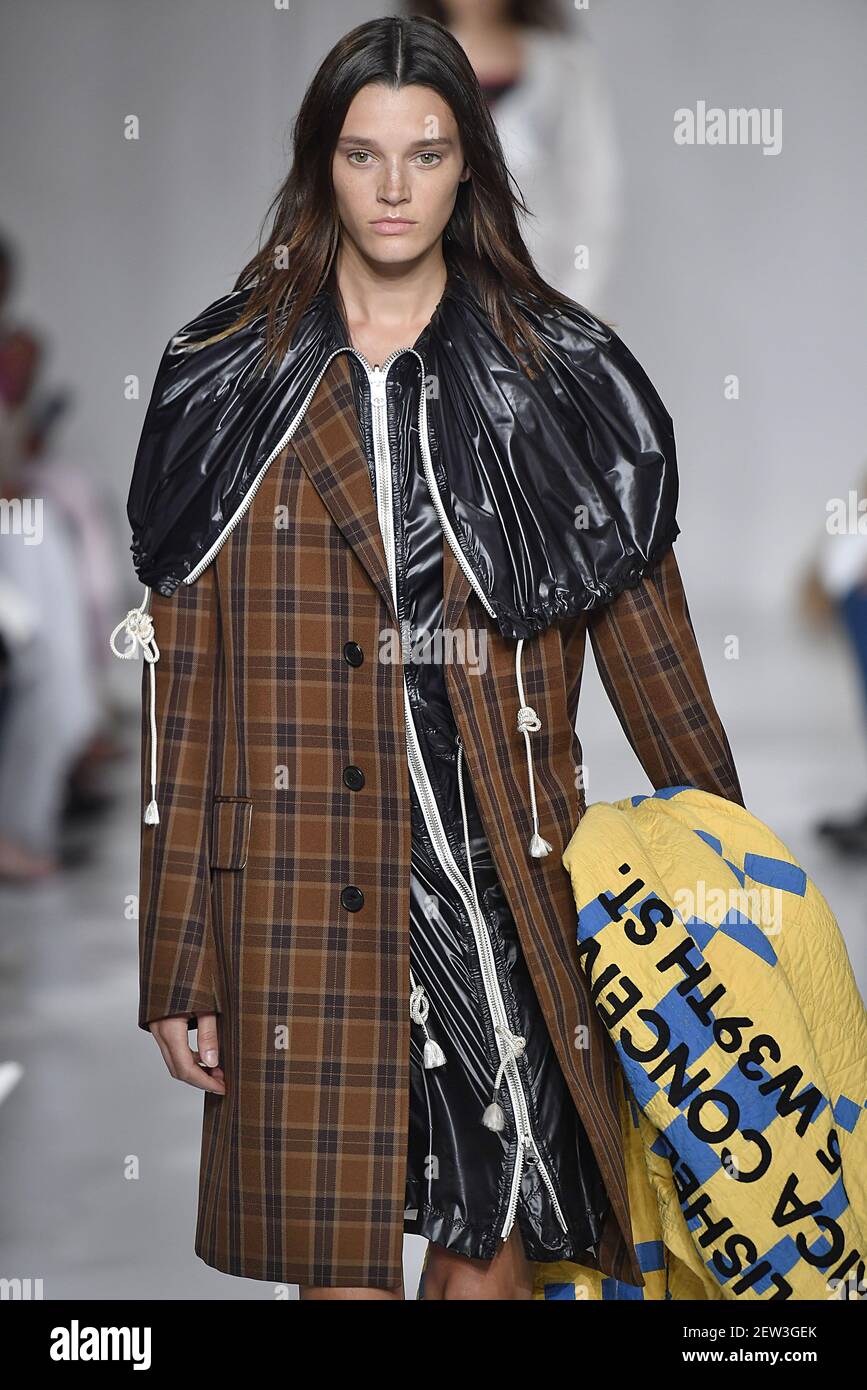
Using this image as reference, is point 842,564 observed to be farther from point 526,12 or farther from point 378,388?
point 378,388

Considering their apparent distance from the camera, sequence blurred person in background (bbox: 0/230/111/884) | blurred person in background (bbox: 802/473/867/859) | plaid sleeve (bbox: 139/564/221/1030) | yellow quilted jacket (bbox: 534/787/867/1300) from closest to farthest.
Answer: yellow quilted jacket (bbox: 534/787/867/1300) < plaid sleeve (bbox: 139/564/221/1030) < blurred person in background (bbox: 802/473/867/859) < blurred person in background (bbox: 0/230/111/884)

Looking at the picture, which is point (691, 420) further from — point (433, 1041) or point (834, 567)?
point (433, 1041)

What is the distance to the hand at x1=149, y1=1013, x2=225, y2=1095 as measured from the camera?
5.92ft

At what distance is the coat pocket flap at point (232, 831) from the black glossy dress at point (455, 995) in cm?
18

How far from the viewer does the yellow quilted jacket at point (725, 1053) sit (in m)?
1.68

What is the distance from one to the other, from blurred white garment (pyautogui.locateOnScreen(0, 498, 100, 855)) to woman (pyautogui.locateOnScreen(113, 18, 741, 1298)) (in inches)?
112

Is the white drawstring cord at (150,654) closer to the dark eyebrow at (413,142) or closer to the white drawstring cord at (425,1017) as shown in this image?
the white drawstring cord at (425,1017)

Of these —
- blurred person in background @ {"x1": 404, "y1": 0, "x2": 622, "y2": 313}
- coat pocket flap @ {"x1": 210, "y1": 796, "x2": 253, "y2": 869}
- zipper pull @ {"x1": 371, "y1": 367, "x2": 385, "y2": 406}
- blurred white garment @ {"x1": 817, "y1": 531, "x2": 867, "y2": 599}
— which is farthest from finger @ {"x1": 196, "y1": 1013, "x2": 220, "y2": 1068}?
blurred white garment @ {"x1": 817, "y1": 531, "x2": 867, "y2": 599}

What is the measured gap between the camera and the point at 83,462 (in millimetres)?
4551

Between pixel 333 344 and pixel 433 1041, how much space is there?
757 mm

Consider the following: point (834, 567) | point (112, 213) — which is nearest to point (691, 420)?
point (834, 567)

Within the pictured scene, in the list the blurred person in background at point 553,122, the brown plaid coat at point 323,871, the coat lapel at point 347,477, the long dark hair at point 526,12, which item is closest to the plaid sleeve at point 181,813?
the brown plaid coat at point 323,871

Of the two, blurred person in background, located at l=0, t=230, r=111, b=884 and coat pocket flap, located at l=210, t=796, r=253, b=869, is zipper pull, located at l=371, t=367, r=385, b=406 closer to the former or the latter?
coat pocket flap, located at l=210, t=796, r=253, b=869

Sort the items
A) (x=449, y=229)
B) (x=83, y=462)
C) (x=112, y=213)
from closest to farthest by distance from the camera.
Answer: (x=449, y=229) → (x=112, y=213) → (x=83, y=462)
